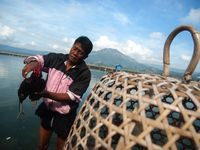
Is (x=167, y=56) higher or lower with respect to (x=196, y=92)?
higher

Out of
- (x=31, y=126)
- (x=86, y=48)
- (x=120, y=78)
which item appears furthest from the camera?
(x=31, y=126)

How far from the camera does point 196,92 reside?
25.5 inches

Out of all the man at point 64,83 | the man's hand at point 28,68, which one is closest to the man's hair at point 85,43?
the man at point 64,83

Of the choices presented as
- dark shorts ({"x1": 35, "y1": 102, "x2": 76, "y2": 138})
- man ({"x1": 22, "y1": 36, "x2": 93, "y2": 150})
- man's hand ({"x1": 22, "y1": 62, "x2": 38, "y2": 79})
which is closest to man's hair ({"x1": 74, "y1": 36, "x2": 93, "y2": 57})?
man ({"x1": 22, "y1": 36, "x2": 93, "y2": 150})

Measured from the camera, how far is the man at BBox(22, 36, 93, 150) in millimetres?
1412

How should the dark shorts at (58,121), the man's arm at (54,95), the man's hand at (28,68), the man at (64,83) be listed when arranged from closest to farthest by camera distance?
the man's hand at (28,68) < the man's arm at (54,95) < the man at (64,83) < the dark shorts at (58,121)

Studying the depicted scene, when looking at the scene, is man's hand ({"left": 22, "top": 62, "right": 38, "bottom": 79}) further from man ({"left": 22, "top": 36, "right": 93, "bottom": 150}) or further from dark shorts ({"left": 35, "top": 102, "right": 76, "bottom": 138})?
dark shorts ({"left": 35, "top": 102, "right": 76, "bottom": 138})

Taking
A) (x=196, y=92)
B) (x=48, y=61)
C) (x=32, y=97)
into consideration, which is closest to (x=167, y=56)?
(x=196, y=92)

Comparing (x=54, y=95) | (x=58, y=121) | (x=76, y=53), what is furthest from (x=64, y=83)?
(x=58, y=121)

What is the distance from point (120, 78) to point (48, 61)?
1125mm

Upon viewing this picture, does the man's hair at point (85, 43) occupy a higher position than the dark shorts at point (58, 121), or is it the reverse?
the man's hair at point (85, 43)

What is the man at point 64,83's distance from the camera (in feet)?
4.63

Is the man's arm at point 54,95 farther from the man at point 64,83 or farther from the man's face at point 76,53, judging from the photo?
the man's face at point 76,53

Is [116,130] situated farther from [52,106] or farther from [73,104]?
[52,106]
